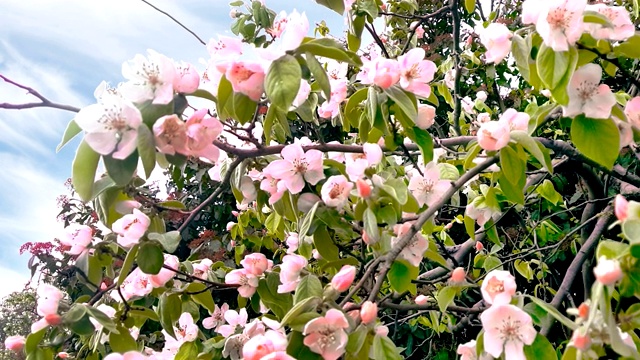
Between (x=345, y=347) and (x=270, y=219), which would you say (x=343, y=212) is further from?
(x=270, y=219)

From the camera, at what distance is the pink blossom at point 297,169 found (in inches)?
42.7

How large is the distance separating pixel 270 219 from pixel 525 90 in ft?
8.47

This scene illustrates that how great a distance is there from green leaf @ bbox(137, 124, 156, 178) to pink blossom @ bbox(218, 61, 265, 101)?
183mm

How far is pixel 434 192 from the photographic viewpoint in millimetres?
1219

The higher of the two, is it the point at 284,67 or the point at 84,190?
the point at 284,67

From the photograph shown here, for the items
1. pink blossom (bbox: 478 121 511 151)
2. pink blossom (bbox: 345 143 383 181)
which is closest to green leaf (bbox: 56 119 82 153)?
pink blossom (bbox: 345 143 383 181)

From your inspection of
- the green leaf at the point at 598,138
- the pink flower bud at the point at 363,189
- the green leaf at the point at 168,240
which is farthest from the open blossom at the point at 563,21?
the green leaf at the point at 168,240

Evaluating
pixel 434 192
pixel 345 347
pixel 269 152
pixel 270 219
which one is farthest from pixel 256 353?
pixel 270 219

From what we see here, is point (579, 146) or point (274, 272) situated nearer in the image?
point (579, 146)

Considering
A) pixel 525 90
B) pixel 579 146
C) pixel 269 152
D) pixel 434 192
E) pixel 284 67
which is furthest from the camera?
pixel 525 90

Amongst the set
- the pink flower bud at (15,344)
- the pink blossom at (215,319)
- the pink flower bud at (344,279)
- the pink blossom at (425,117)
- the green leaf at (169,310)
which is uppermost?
the pink blossom at (425,117)

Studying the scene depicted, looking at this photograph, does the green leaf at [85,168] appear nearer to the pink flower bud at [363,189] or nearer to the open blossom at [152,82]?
the open blossom at [152,82]

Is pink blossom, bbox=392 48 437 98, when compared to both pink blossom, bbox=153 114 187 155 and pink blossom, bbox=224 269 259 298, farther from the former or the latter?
pink blossom, bbox=224 269 259 298

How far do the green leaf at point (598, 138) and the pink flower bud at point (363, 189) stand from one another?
0.37 meters
